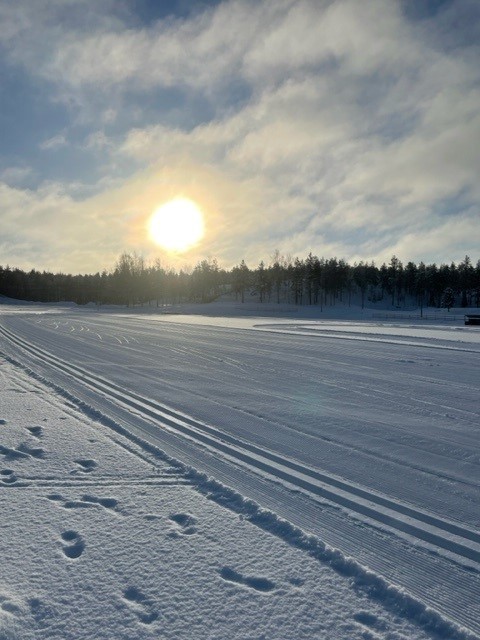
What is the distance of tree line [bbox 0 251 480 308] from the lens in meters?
103

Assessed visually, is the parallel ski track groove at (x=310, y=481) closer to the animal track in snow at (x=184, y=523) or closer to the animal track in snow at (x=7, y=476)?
the animal track in snow at (x=184, y=523)

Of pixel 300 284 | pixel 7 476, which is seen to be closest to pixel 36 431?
pixel 7 476

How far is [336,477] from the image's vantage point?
4.57 meters

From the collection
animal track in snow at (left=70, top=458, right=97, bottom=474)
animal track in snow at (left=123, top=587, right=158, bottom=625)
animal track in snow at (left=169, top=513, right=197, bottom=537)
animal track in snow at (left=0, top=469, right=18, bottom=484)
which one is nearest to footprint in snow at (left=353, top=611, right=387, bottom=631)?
animal track in snow at (left=123, top=587, right=158, bottom=625)

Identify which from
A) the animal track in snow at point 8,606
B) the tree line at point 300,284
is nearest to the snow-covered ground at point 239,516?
the animal track in snow at point 8,606

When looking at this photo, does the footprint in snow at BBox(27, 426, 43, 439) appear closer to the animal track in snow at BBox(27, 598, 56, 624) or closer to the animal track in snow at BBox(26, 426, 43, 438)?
the animal track in snow at BBox(26, 426, 43, 438)

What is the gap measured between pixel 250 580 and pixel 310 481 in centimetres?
173

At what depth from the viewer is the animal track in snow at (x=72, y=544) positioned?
3.13 m

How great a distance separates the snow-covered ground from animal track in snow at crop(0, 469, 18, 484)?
0.06 ft

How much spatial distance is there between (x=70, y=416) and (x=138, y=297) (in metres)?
96.4

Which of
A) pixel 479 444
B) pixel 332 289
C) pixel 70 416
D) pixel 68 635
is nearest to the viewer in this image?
pixel 68 635

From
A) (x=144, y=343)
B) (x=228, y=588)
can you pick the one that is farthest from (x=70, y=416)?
(x=144, y=343)

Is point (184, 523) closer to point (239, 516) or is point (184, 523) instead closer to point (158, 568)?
point (239, 516)

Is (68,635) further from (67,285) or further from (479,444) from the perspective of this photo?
(67,285)
